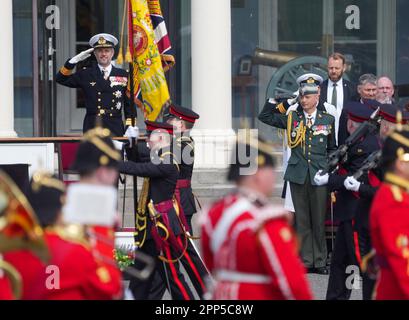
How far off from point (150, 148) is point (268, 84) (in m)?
7.84

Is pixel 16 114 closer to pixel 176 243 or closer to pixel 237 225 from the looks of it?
pixel 176 243

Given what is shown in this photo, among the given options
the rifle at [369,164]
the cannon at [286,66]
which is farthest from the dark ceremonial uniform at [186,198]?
the cannon at [286,66]

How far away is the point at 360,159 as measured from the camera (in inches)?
402

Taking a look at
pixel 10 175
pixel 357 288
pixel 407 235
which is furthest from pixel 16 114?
pixel 407 235

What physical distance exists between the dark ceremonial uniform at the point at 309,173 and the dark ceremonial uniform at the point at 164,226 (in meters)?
2.35

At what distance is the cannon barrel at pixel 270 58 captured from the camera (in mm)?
17719

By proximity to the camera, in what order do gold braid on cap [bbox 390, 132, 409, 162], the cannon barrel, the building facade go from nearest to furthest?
gold braid on cap [bbox 390, 132, 409, 162] < the building facade < the cannon barrel

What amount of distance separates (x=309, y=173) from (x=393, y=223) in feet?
18.0

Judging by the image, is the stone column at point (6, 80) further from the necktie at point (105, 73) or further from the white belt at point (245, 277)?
the white belt at point (245, 277)

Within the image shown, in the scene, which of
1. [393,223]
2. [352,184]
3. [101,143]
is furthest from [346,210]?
[101,143]

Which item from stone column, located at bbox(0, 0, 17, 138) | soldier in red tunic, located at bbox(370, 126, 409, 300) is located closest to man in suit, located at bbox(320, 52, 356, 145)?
stone column, located at bbox(0, 0, 17, 138)

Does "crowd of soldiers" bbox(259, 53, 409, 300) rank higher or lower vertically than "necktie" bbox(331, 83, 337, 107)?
lower

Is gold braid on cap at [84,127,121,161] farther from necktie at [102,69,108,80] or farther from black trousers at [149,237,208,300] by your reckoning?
necktie at [102,69,108,80]

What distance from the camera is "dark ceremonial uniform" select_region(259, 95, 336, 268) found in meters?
12.0
